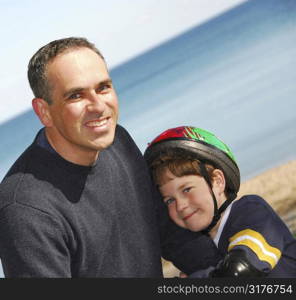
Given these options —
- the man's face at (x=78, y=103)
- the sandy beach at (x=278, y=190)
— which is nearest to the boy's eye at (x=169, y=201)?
the man's face at (x=78, y=103)

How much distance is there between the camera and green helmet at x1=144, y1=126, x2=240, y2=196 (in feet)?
11.9

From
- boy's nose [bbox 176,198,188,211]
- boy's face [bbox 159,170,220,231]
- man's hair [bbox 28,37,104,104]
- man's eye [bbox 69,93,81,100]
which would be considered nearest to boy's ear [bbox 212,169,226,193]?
boy's face [bbox 159,170,220,231]

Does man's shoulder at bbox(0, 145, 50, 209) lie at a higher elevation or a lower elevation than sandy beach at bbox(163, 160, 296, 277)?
higher

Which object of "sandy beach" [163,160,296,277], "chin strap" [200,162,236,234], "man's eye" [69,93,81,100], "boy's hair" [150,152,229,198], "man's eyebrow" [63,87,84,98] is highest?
"man's eyebrow" [63,87,84,98]

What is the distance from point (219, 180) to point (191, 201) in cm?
29

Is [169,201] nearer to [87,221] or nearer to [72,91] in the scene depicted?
[87,221]

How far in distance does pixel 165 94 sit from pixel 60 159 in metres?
37.0

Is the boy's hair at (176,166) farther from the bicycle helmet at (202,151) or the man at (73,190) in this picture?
the man at (73,190)

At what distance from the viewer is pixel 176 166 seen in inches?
140

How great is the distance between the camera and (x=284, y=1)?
193ft

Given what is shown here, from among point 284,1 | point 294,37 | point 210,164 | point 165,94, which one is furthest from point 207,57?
point 210,164

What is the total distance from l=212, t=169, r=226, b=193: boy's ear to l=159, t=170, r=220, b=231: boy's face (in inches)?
4.5

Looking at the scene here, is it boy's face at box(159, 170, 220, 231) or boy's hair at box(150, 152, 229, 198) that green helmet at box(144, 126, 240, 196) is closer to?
boy's hair at box(150, 152, 229, 198)

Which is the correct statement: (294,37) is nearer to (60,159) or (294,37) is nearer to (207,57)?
(207,57)
